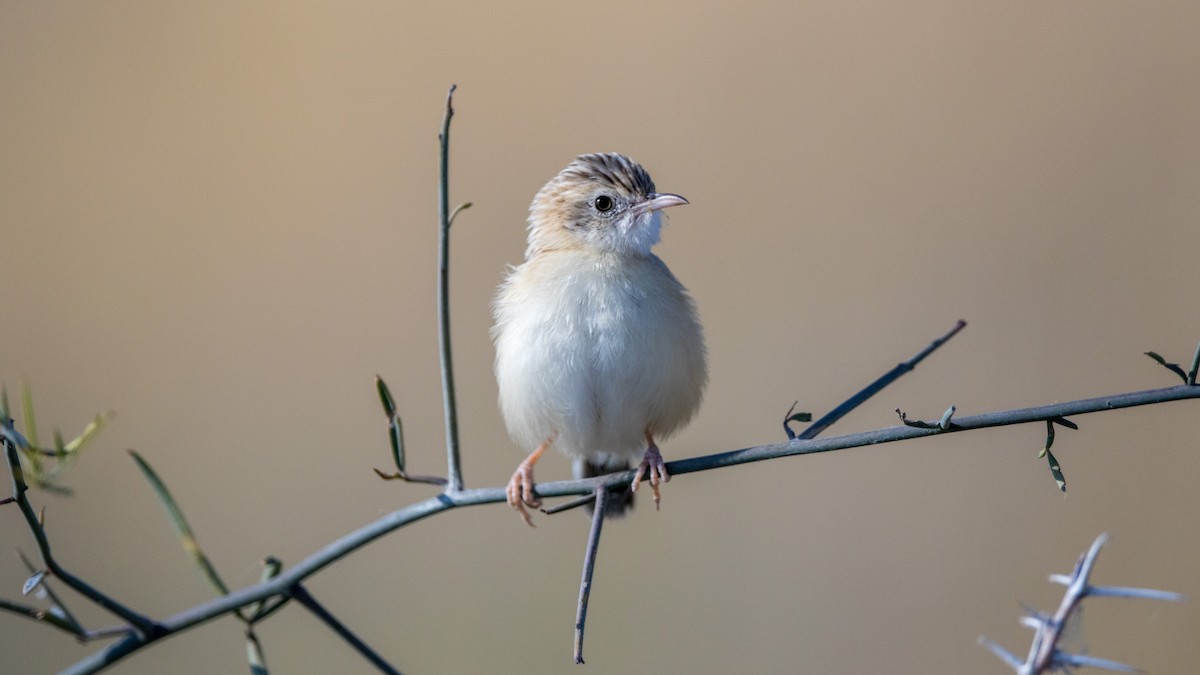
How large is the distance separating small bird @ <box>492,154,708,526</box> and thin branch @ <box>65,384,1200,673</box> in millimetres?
1987

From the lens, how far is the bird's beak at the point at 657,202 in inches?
165

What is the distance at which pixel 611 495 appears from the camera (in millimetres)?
3711

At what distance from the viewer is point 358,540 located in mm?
1262

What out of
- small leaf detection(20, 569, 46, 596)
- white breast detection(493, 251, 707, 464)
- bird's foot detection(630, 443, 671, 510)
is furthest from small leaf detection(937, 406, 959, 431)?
white breast detection(493, 251, 707, 464)

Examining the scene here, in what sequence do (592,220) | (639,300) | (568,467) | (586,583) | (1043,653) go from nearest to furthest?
(1043,653), (586,583), (639,300), (592,220), (568,467)

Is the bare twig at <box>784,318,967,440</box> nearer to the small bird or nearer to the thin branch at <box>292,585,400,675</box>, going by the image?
the thin branch at <box>292,585,400,675</box>

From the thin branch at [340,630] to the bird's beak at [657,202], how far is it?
308 centimetres

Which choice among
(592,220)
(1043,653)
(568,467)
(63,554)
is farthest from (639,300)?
(63,554)

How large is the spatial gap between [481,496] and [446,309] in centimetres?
31

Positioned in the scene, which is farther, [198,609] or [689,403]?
[689,403]

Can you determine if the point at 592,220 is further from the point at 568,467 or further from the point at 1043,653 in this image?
the point at 1043,653

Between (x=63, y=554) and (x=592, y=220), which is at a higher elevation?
(x=592, y=220)

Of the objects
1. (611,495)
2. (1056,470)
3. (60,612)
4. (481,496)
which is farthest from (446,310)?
(611,495)

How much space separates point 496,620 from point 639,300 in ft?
9.97
